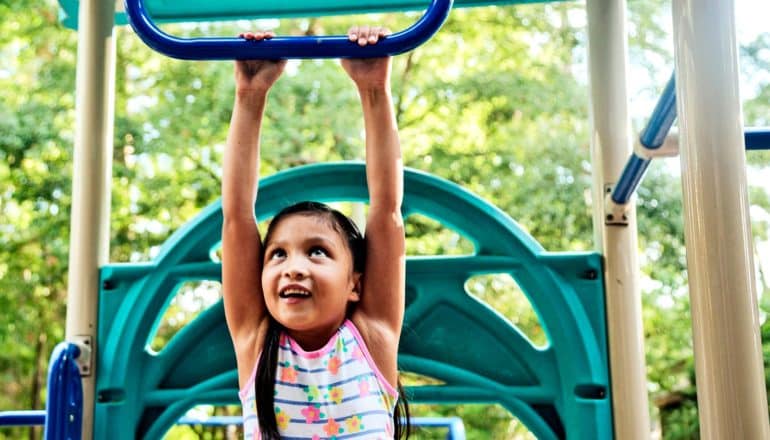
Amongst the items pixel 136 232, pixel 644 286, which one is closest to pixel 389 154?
pixel 644 286

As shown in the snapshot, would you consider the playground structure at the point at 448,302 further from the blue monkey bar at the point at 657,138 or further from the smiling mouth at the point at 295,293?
the smiling mouth at the point at 295,293

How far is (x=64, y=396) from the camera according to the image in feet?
5.17

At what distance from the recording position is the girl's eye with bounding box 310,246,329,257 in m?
1.34

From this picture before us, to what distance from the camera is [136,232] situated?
185 inches

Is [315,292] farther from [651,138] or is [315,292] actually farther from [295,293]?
[651,138]

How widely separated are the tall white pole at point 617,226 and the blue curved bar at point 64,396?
1.02m

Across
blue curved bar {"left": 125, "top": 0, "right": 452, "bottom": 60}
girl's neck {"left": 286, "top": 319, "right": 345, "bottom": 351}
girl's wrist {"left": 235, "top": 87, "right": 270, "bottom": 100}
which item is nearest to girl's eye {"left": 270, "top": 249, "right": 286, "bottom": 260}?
girl's neck {"left": 286, "top": 319, "right": 345, "bottom": 351}

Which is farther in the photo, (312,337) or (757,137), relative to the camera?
(312,337)

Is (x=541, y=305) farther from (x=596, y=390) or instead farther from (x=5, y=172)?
(x=5, y=172)

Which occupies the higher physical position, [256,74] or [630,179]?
[256,74]

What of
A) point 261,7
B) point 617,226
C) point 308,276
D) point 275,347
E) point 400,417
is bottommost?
point 400,417

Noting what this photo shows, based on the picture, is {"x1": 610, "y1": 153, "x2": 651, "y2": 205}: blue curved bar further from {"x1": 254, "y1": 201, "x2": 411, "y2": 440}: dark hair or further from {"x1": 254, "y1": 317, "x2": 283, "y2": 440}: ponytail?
{"x1": 254, "y1": 317, "x2": 283, "y2": 440}: ponytail

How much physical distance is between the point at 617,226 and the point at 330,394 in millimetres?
685

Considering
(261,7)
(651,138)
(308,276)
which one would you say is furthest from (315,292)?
(261,7)
